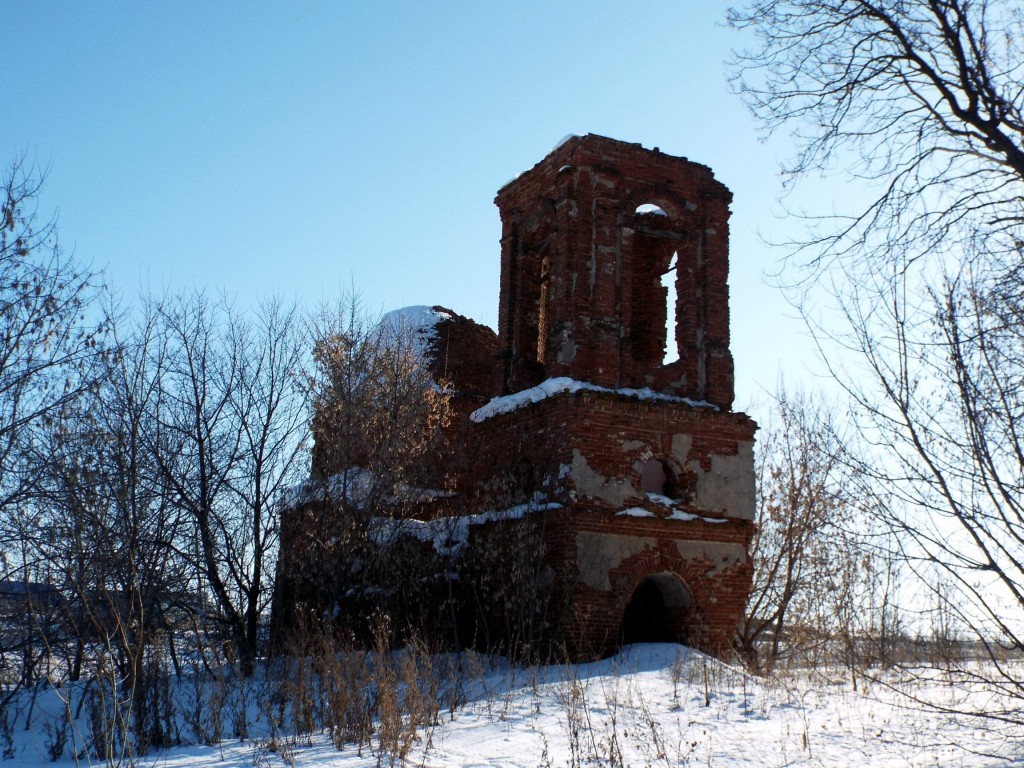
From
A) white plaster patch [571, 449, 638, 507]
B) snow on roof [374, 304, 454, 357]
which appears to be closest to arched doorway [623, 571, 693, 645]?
white plaster patch [571, 449, 638, 507]

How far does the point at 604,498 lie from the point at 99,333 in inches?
256

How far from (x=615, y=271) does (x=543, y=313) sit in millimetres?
2364

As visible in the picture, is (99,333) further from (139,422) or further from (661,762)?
(661,762)

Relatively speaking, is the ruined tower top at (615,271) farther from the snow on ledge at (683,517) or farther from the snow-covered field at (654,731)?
the snow-covered field at (654,731)

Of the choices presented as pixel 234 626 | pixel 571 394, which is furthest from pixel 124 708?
pixel 571 394

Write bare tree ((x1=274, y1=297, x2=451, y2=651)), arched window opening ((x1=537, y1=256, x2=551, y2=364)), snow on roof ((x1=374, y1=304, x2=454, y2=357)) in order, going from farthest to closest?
1. snow on roof ((x1=374, y1=304, x2=454, y2=357))
2. arched window opening ((x1=537, y1=256, x2=551, y2=364))
3. bare tree ((x1=274, y1=297, x2=451, y2=651))

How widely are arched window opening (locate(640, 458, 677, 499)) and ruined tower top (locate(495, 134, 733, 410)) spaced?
1.22 meters

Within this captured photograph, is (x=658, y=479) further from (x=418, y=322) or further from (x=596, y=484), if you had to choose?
(x=418, y=322)

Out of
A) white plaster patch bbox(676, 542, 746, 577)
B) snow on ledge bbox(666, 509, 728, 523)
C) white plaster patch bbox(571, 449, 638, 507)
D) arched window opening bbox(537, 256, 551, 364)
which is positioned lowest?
white plaster patch bbox(676, 542, 746, 577)

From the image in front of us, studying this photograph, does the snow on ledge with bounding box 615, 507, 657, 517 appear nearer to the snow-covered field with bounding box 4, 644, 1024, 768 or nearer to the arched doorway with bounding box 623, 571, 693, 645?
the arched doorway with bounding box 623, 571, 693, 645

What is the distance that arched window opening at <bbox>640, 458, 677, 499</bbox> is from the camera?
1337cm

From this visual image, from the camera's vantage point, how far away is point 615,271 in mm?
13984

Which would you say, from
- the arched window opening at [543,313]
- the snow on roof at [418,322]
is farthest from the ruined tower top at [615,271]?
the snow on roof at [418,322]

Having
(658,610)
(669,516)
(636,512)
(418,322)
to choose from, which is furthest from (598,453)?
(418,322)
